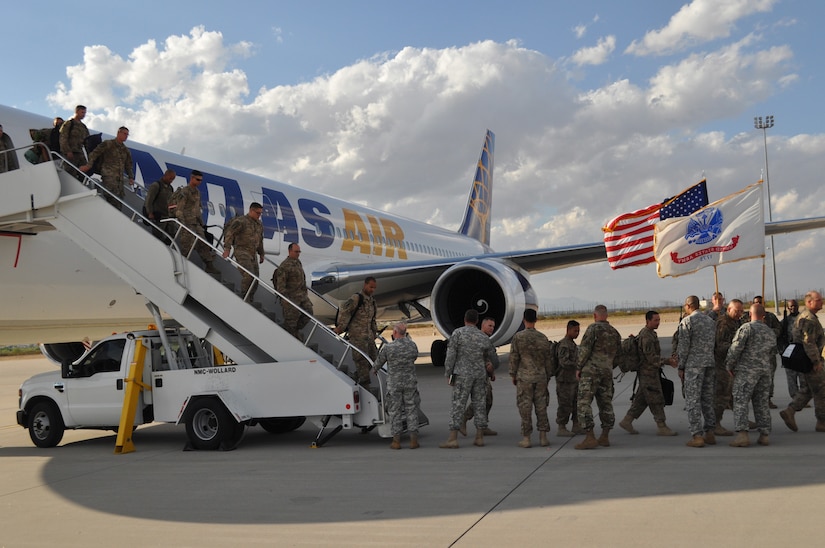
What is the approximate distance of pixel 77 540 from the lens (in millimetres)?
4207

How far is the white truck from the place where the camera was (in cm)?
699

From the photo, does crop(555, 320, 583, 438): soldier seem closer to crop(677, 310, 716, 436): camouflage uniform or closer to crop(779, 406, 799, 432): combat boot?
crop(677, 310, 716, 436): camouflage uniform

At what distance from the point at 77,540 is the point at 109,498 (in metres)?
1.05

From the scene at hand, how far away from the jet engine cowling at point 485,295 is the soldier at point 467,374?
4.91m

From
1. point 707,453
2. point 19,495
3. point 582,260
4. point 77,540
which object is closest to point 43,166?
point 19,495

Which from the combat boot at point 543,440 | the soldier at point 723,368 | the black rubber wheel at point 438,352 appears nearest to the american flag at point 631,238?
the soldier at point 723,368

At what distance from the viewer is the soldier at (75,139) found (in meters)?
7.84

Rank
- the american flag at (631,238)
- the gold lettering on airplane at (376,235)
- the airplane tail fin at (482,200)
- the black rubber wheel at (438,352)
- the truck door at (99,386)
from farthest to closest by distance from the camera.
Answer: the airplane tail fin at (482,200) < the black rubber wheel at (438,352) < the gold lettering on airplane at (376,235) < the american flag at (631,238) < the truck door at (99,386)

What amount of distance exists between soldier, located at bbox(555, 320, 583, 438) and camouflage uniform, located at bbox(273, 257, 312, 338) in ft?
6.32

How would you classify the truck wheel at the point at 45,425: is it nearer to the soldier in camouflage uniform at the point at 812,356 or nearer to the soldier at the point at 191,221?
the soldier at the point at 191,221

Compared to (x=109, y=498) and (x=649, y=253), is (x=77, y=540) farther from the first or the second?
(x=649, y=253)

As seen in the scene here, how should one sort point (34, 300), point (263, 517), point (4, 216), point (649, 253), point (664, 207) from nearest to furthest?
point (263, 517) < point (4, 216) < point (34, 300) < point (664, 207) < point (649, 253)

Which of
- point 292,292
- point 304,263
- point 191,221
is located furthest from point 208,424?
point 304,263

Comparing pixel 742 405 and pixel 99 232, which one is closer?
pixel 742 405
